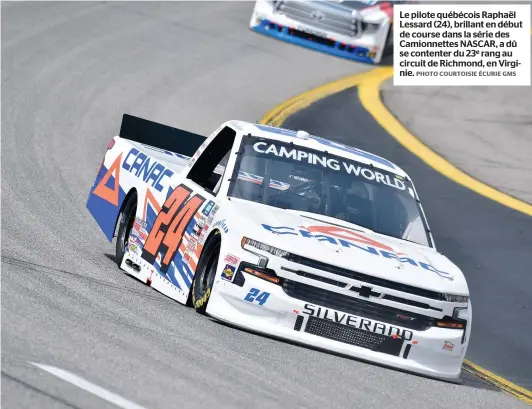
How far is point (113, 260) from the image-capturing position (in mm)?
10695

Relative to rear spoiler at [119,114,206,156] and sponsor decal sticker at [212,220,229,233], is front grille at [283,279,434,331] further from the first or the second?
rear spoiler at [119,114,206,156]

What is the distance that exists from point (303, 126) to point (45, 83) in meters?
3.67

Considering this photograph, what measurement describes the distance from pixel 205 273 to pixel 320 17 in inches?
571

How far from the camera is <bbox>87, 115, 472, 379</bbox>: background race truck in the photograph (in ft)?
26.1

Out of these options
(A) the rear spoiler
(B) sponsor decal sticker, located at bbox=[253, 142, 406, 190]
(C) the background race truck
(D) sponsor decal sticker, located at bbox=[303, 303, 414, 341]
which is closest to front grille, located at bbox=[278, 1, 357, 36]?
(A) the rear spoiler

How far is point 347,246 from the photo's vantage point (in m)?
8.27

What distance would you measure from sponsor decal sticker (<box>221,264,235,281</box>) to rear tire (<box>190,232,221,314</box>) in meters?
0.25

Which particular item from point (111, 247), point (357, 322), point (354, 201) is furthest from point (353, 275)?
point (111, 247)

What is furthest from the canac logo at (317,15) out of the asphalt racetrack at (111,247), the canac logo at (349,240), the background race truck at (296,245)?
the canac logo at (349,240)

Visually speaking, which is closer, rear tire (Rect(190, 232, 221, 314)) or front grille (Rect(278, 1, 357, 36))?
rear tire (Rect(190, 232, 221, 314))

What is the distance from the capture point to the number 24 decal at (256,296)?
7.91 metres

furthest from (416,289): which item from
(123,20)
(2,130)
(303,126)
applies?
(123,20)

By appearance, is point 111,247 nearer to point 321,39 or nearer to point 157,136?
point 157,136

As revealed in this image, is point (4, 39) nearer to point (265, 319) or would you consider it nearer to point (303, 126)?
point (303, 126)
